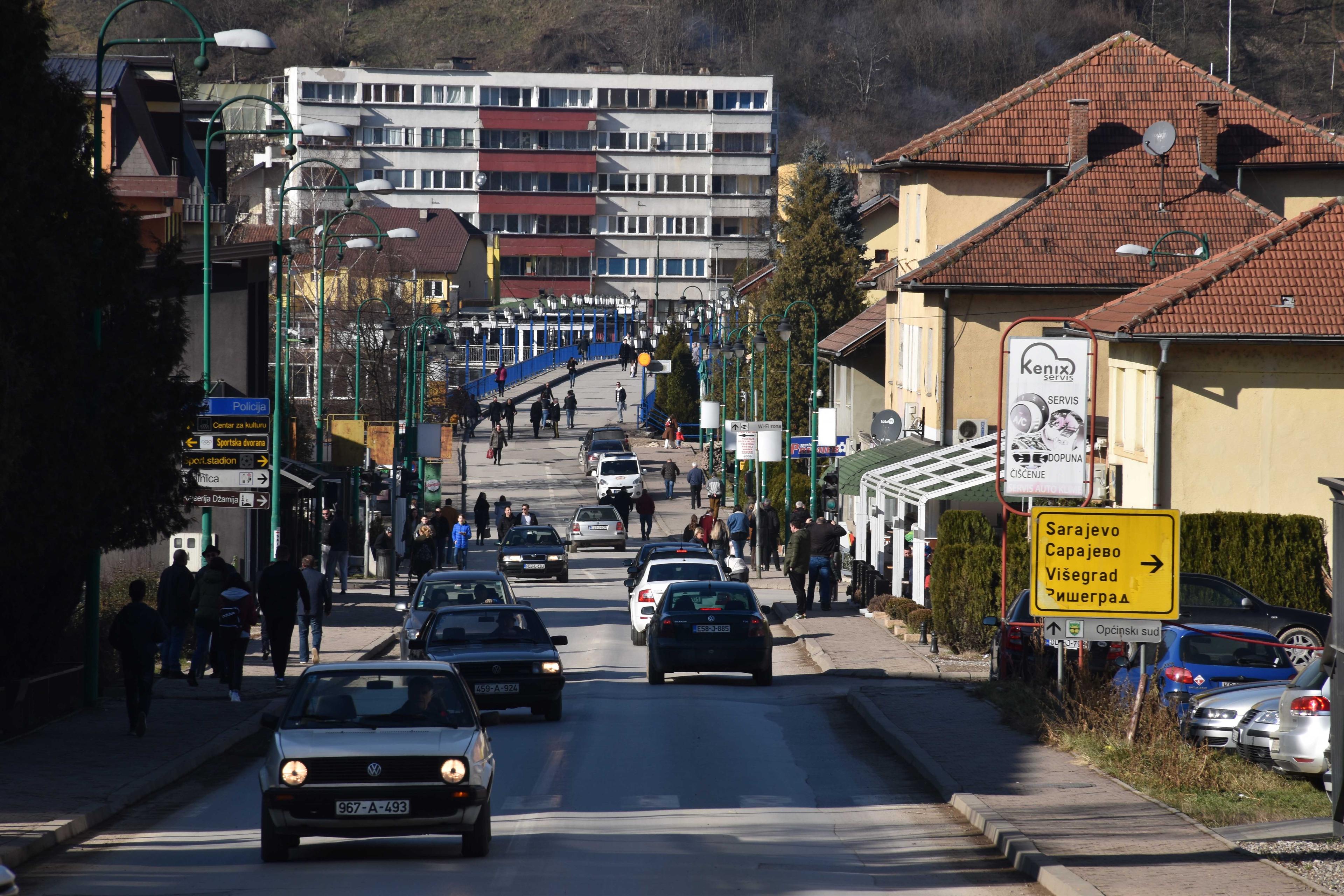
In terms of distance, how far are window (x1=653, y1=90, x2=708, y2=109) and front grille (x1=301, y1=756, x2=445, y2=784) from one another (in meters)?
145

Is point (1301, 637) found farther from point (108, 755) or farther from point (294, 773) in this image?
point (294, 773)

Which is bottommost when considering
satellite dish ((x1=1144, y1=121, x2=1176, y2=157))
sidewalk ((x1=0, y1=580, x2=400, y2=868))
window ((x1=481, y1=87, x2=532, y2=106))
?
sidewalk ((x1=0, y1=580, x2=400, y2=868))

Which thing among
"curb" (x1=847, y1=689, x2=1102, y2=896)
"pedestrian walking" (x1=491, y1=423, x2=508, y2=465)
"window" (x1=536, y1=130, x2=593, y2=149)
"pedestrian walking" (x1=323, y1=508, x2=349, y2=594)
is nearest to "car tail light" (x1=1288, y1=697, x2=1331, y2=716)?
"curb" (x1=847, y1=689, x2=1102, y2=896)

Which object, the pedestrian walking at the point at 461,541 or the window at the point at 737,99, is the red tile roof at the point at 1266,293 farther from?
the window at the point at 737,99

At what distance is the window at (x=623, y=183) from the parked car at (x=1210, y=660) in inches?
5302

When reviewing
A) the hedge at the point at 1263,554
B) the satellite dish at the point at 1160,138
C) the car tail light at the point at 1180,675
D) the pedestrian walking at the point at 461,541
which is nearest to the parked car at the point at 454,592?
the car tail light at the point at 1180,675

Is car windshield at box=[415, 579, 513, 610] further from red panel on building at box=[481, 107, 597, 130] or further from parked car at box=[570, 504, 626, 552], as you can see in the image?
red panel on building at box=[481, 107, 597, 130]

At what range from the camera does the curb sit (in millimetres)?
9828

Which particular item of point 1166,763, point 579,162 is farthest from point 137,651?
point 579,162

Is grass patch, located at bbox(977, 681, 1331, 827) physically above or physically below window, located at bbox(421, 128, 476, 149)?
below

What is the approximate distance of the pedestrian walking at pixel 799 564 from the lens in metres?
32.0

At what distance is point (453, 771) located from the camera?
1080 cm

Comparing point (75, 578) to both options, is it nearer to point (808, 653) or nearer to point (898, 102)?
point (808, 653)

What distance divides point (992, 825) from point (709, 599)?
11.3 metres
